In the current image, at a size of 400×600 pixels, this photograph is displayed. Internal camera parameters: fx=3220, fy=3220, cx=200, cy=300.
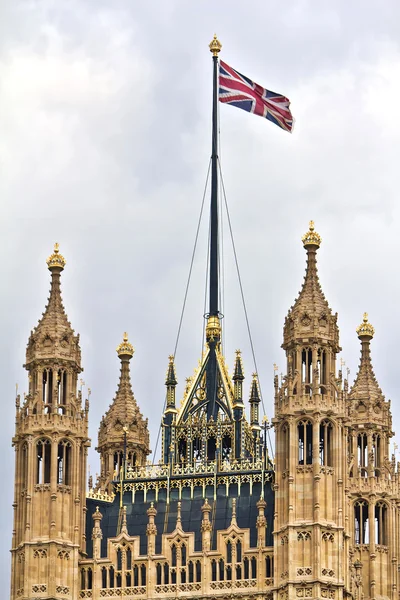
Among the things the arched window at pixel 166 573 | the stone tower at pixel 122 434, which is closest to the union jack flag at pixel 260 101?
the stone tower at pixel 122 434

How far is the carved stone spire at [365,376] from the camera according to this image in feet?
516

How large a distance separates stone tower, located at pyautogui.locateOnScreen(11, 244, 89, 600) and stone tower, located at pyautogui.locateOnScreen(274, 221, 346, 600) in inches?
362

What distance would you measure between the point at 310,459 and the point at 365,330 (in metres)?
18.6

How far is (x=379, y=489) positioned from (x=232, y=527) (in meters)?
14.6

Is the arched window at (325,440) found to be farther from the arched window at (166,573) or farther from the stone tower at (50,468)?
the stone tower at (50,468)

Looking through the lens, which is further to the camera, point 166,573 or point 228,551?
point 166,573

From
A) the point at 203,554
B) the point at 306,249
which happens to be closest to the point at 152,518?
the point at 203,554

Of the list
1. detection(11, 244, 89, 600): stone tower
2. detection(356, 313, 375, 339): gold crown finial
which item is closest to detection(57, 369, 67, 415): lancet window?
detection(11, 244, 89, 600): stone tower

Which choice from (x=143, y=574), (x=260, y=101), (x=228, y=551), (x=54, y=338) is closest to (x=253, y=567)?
(x=228, y=551)

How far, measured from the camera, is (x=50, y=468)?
471ft

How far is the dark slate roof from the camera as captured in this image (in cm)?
14288

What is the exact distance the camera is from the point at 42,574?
467 feet

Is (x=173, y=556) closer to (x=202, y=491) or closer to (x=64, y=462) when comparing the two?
(x=202, y=491)

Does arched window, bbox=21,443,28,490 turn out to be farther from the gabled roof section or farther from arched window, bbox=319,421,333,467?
arched window, bbox=319,421,333,467
